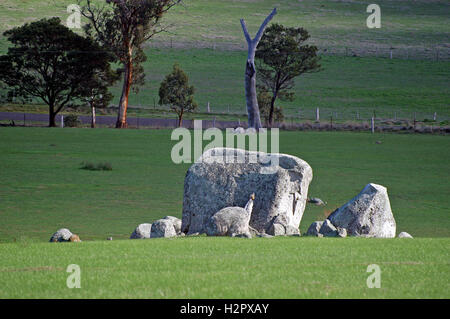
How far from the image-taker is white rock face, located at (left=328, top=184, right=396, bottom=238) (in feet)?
55.9

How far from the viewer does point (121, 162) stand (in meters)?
33.4

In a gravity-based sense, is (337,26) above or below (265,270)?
above

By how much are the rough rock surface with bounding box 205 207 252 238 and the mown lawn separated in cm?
151

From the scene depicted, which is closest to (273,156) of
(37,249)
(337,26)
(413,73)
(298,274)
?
(37,249)

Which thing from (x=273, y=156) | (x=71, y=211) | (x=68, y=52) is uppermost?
(x=68, y=52)

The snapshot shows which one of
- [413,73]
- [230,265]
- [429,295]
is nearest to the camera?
[429,295]

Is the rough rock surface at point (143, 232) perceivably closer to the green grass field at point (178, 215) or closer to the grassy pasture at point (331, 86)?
the green grass field at point (178, 215)

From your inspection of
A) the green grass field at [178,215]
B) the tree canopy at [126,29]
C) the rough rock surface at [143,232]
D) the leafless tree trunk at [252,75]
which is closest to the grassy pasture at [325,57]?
the tree canopy at [126,29]

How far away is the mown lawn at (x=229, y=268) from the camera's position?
29.8ft

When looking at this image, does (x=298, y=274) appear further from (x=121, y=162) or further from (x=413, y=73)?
(x=413, y=73)

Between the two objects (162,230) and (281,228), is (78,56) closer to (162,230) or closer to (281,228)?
(162,230)

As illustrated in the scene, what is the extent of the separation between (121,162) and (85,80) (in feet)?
76.9

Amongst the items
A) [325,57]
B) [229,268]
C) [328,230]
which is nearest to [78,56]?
[328,230]

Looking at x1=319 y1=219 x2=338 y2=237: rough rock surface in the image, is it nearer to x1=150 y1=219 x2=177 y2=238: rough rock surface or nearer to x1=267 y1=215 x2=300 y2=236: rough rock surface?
x1=267 y1=215 x2=300 y2=236: rough rock surface
